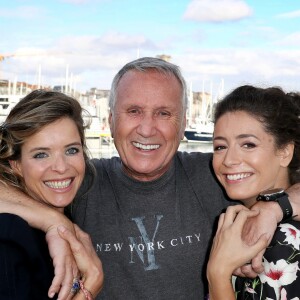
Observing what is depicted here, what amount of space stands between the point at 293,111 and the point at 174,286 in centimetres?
146

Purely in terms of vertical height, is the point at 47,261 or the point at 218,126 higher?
the point at 218,126

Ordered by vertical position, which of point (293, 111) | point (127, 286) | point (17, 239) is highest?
point (293, 111)

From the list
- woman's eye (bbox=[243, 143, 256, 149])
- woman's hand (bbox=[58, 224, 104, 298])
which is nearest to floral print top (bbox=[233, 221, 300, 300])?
woman's eye (bbox=[243, 143, 256, 149])

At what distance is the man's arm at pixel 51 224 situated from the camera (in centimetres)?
245

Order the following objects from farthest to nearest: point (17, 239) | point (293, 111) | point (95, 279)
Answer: point (293, 111)
point (95, 279)
point (17, 239)

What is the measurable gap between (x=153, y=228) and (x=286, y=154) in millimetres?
1083

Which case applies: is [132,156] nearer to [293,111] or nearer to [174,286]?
[174,286]

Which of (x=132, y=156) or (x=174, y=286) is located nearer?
(x=174, y=286)

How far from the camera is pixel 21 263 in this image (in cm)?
228

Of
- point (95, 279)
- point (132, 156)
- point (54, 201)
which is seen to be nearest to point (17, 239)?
point (95, 279)

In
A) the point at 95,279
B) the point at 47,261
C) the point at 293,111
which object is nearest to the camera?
the point at 47,261

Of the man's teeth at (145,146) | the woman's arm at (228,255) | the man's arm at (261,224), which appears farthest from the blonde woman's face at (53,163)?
the man's arm at (261,224)

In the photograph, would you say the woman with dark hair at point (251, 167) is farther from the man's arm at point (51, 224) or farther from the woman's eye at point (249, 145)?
the man's arm at point (51, 224)

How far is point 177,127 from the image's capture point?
12.4ft
